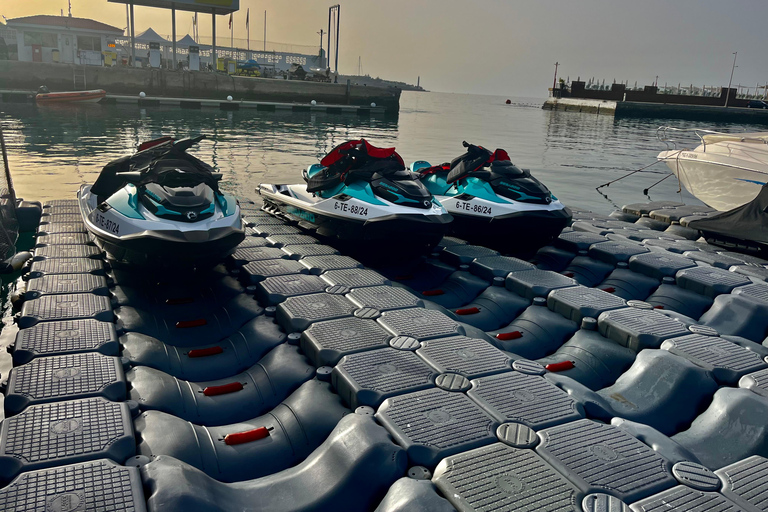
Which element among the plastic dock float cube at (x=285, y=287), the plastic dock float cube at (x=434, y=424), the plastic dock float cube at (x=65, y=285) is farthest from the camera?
the plastic dock float cube at (x=285, y=287)

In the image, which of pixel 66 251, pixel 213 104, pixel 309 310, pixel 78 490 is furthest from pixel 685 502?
pixel 213 104

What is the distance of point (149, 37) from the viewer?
75938 millimetres

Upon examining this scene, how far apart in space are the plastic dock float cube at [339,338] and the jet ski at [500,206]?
13.7 ft

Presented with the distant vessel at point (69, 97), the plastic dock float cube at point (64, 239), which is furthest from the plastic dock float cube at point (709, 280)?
the distant vessel at point (69, 97)

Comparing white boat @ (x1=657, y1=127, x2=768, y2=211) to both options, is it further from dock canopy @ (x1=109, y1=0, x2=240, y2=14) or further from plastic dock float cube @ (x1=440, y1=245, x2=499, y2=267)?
dock canopy @ (x1=109, y1=0, x2=240, y2=14)

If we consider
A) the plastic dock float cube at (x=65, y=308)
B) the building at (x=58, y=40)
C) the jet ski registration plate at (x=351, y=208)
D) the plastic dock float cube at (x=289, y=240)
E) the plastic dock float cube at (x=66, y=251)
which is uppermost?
the building at (x=58, y=40)

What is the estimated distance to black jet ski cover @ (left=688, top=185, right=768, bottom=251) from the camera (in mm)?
8852

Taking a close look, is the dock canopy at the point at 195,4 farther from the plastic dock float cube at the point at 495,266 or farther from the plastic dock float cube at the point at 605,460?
the plastic dock float cube at the point at 605,460

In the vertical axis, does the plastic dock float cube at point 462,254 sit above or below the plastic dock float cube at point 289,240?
below

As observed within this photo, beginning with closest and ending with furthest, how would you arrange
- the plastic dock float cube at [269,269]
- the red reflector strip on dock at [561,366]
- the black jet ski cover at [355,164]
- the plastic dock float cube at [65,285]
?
1. the red reflector strip on dock at [561,366]
2. the plastic dock float cube at [65,285]
3. the plastic dock float cube at [269,269]
4. the black jet ski cover at [355,164]

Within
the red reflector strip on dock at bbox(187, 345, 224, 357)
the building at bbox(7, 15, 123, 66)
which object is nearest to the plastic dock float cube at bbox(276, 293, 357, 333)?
the red reflector strip on dock at bbox(187, 345, 224, 357)

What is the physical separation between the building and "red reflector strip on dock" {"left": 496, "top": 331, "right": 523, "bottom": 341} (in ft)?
162

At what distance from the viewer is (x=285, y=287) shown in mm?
5984

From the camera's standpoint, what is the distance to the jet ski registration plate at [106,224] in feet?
20.3
